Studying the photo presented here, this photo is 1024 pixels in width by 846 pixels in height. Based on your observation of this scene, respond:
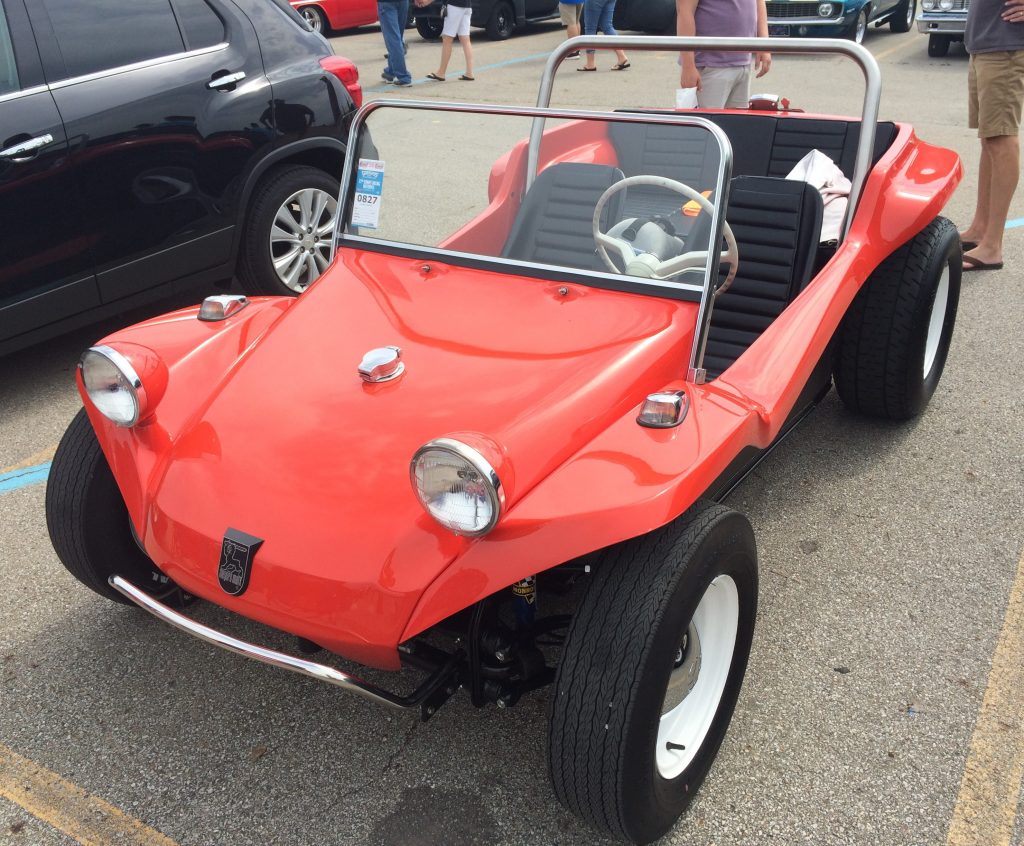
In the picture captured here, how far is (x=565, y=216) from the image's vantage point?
270 cm

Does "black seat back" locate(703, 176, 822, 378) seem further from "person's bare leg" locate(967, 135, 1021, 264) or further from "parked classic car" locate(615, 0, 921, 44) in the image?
"parked classic car" locate(615, 0, 921, 44)

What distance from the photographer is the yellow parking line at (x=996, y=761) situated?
2088 mm

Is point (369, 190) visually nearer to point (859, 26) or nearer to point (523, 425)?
point (523, 425)

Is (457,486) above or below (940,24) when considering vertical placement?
above

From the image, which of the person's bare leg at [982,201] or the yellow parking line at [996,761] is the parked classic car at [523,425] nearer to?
the yellow parking line at [996,761]

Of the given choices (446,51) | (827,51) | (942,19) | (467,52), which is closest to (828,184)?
(827,51)

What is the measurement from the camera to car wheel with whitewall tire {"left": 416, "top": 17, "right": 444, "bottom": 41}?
13.8 m

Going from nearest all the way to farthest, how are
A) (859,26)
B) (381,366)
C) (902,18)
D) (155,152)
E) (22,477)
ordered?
(381,366) < (22,477) < (155,152) < (859,26) < (902,18)

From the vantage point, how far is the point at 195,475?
223cm

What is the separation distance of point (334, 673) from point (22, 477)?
2.20 metres

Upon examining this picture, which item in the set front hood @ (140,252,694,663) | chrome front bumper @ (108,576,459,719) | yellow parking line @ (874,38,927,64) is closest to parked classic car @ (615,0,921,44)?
yellow parking line @ (874,38,927,64)

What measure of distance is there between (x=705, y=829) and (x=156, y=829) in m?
1.23

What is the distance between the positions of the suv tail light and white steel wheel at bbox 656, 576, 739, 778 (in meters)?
3.79

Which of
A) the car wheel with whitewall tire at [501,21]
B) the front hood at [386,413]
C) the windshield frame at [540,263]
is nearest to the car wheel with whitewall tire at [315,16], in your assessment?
the car wheel with whitewall tire at [501,21]
